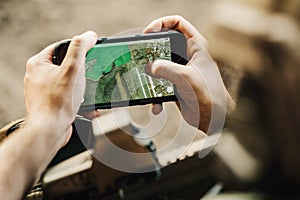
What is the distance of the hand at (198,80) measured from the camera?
1024mm

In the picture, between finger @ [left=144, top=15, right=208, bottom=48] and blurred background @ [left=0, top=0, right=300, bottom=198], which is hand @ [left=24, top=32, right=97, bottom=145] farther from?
blurred background @ [left=0, top=0, right=300, bottom=198]

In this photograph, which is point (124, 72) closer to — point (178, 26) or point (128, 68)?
point (128, 68)

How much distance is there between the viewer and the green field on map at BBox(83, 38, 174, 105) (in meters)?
1.04

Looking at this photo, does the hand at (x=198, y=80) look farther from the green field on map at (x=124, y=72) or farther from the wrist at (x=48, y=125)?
the wrist at (x=48, y=125)

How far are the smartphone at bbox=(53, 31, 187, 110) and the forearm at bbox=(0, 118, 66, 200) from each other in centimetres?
17

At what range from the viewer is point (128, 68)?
1.07m

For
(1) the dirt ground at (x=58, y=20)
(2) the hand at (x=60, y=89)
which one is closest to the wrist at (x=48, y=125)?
(2) the hand at (x=60, y=89)

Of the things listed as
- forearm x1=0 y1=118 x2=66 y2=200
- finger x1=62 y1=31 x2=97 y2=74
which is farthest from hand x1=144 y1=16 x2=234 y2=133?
forearm x1=0 y1=118 x2=66 y2=200

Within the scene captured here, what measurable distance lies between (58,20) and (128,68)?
2.77ft

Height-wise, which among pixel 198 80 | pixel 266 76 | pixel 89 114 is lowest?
pixel 89 114

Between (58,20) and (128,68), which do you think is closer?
(128,68)

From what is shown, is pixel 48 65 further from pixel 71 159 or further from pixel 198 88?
pixel 198 88

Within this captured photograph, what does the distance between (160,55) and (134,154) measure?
219 millimetres

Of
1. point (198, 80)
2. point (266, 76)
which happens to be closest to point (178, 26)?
point (198, 80)
